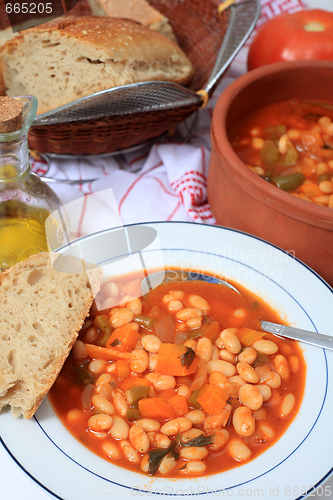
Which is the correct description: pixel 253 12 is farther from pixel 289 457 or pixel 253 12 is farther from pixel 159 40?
pixel 289 457

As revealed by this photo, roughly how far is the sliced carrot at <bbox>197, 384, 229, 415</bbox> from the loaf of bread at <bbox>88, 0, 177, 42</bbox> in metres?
2.06

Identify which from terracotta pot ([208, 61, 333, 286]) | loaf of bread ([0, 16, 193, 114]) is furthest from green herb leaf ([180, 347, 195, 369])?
loaf of bread ([0, 16, 193, 114])

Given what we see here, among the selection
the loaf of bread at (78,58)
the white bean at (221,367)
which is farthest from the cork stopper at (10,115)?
the white bean at (221,367)

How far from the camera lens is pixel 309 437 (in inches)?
52.5

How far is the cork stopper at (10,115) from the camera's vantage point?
4.97ft

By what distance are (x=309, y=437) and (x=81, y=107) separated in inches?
58.4

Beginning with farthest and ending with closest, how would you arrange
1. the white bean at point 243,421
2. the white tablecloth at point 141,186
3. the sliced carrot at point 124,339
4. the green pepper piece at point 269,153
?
the white tablecloth at point 141,186, the green pepper piece at point 269,153, the sliced carrot at point 124,339, the white bean at point 243,421

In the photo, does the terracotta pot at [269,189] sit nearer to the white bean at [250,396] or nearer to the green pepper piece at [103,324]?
the white bean at [250,396]

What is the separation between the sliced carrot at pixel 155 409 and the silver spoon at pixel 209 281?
46 centimetres

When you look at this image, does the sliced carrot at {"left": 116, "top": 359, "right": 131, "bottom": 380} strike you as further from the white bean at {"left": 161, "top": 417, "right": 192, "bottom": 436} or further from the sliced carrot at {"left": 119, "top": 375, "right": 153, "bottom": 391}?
the white bean at {"left": 161, "top": 417, "right": 192, "bottom": 436}

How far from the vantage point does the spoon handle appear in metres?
1.55

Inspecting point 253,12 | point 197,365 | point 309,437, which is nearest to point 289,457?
point 309,437

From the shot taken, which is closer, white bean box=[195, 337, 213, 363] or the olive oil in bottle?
white bean box=[195, 337, 213, 363]

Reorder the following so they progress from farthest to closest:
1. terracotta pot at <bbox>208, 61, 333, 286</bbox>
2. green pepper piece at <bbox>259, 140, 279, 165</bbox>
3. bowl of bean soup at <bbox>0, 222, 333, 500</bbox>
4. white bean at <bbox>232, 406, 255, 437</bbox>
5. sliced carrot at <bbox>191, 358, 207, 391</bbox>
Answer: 1. green pepper piece at <bbox>259, 140, 279, 165</bbox>
2. terracotta pot at <bbox>208, 61, 333, 286</bbox>
3. sliced carrot at <bbox>191, 358, 207, 391</bbox>
4. white bean at <bbox>232, 406, 255, 437</bbox>
5. bowl of bean soup at <bbox>0, 222, 333, 500</bbox>
